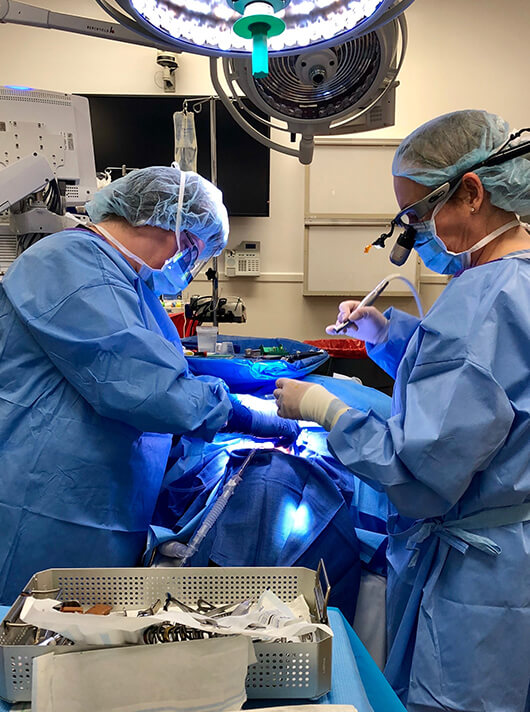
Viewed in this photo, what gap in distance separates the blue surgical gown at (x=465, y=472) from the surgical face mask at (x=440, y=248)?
95 millimetres

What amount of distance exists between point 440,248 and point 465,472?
0.58 metres

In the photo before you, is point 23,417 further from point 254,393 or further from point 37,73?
point 37,73

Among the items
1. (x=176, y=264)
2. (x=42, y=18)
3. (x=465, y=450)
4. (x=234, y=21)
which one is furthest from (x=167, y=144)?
(x=465, y=450)

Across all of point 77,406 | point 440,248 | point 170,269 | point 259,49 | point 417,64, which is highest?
point 417,64

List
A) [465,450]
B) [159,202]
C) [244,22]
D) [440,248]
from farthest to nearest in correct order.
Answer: [159,202], [440,248], [465,450], [244,22]

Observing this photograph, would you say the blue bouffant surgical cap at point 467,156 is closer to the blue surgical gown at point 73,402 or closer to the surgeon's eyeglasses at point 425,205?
the surgeon's eyeglasses at point 425,205

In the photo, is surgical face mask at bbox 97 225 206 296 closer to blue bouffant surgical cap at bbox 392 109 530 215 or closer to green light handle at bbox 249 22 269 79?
blue bouffant surgical cap at bbox 392 109 530 215

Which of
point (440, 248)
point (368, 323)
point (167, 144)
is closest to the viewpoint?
point (440, 248)

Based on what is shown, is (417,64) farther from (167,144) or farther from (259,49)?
(259,49)

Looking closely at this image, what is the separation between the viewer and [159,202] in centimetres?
142

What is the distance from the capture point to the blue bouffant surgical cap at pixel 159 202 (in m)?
1.42

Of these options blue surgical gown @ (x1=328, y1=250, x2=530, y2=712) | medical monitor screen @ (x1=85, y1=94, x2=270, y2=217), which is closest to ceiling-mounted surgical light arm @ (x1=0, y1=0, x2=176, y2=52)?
blue surgical gown @ (x1=328, y1=250, x2=530, y2=712)

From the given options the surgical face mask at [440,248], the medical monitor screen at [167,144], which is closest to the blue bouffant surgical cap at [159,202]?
the surgical face mask at [440,248]

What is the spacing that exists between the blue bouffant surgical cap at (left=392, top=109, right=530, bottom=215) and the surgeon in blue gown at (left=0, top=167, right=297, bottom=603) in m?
0.74
